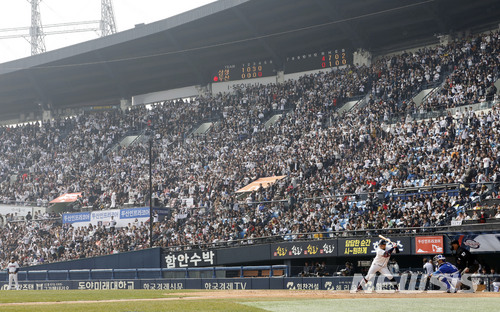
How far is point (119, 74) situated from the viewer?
56.3 m

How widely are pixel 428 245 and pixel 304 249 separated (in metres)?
6.12

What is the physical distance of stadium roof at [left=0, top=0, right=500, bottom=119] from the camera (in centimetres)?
4238

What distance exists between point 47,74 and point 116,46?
930 cm

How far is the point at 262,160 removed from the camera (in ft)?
133

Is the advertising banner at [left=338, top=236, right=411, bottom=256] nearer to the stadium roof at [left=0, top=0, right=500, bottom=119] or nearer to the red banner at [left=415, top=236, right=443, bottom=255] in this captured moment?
the red banner at [left=415, top=236, right=443, bottom=255]

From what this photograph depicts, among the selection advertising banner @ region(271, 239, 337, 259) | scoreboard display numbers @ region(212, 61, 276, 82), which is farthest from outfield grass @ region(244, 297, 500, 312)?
scoreboard display numbers @ region(212, 61, 276, 82)

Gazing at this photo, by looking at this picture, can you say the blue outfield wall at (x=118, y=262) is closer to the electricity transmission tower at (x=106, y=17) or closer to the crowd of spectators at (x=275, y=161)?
the crowd of spectators at (x=275, y=161)

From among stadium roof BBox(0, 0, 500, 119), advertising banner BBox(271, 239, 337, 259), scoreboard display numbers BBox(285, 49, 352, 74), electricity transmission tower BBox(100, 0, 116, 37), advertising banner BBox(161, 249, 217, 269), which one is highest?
electricity transmission tower BBox(100, 0, 116, 37)

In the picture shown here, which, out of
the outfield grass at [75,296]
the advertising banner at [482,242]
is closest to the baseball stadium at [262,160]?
the advertising banner at [482,242]

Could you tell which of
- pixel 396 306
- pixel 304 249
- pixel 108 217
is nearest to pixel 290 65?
pixel 108 217

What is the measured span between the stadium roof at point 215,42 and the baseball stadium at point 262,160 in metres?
0.14

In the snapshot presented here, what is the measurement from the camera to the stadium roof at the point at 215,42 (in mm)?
42375

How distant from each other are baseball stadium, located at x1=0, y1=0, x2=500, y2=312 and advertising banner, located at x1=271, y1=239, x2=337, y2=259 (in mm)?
76

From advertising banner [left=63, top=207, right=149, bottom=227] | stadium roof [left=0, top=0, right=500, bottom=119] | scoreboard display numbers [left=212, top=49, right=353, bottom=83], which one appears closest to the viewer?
advertising banner [left=63, top=207, right=149, bottom=227]
